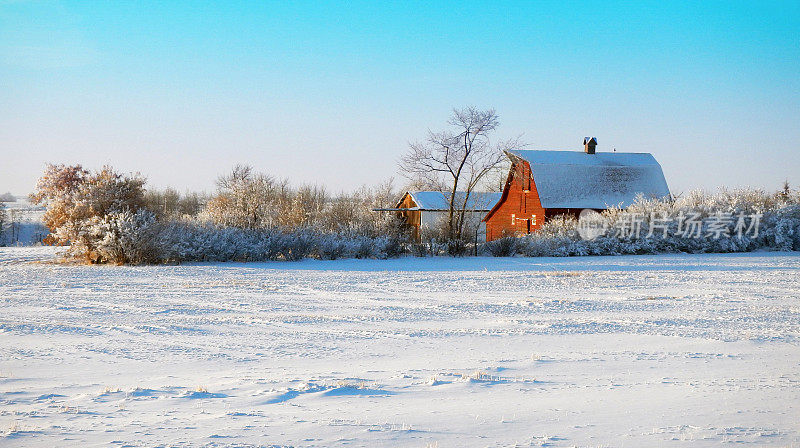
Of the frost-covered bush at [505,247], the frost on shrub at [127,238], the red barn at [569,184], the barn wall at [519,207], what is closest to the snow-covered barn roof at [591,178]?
the red barn at [569,184]

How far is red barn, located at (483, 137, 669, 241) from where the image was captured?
36062mm

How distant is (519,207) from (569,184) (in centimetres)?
335

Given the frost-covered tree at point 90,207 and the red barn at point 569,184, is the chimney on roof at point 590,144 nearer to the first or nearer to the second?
the red barn at point 569,184

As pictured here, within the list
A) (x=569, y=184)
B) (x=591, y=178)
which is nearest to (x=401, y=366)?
(x=569, y=184)

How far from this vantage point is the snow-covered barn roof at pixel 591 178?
36.2 m

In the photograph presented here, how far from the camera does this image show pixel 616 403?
5535 millimetres

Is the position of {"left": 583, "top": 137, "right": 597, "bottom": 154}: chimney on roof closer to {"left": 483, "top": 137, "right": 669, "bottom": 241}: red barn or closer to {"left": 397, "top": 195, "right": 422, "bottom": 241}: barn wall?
{"left": 483, "top": 137, "right": 669, "bottom": 241}: red barn

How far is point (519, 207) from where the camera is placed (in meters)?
38.4

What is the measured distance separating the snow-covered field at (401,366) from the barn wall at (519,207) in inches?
864

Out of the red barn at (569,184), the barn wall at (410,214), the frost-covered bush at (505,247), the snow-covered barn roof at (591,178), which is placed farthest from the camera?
the barn wall at (410,214)

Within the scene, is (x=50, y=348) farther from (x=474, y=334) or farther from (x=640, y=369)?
(x=640, y=369)

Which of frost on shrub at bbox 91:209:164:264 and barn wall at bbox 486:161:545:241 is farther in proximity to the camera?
barn wall at bbox 486:161:545:241

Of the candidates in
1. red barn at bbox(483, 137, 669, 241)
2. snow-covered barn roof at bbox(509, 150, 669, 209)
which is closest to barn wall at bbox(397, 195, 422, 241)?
red barn at bbox(483, 137, 669, 241)

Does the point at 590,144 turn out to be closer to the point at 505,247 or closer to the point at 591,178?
the point at 591,178
